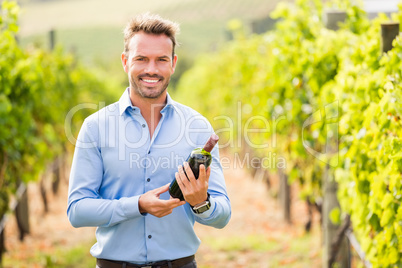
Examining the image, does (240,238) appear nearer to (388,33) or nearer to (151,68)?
(388,33)

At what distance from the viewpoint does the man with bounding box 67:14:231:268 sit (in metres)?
A: 2.21

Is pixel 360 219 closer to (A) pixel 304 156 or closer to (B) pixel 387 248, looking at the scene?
(B) pixel 387 248

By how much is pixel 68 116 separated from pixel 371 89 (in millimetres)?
9149

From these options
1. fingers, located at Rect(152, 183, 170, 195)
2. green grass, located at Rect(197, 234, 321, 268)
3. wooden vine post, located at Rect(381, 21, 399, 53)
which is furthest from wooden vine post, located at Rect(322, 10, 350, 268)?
fingers, located at Rect(152, 183, 170, 195)

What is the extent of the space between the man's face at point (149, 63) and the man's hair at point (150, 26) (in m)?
0.02

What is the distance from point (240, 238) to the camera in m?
8.05

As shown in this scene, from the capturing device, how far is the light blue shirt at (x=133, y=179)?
2.21 meters

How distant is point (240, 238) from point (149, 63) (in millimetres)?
6158

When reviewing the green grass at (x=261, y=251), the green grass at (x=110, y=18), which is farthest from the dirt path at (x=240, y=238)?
the green grass at (x=110, y=18)

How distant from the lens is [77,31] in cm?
5234

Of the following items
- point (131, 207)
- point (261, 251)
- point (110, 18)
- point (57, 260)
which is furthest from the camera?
point (110, 18)

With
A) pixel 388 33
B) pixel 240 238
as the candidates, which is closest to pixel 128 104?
pixel 388 33

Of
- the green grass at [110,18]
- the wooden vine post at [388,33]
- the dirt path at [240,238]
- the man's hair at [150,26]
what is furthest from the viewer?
the green grass at [110,18]

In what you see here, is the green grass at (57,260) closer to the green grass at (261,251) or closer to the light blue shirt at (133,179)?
the green grass at (261,251)
